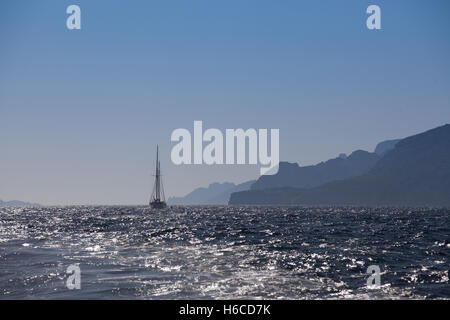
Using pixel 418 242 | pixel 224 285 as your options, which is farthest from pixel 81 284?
pixel 418 242

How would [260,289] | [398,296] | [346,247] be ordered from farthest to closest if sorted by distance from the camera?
[346,247] < [260,289] < [398,296]

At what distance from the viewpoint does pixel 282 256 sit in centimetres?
3606

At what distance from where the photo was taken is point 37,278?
25188mm

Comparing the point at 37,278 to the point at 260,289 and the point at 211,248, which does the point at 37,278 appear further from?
the point at 211,248

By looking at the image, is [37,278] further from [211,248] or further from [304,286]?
[211,248]

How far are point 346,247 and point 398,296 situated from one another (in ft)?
72.1

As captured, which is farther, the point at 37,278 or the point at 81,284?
the point at 37,278
